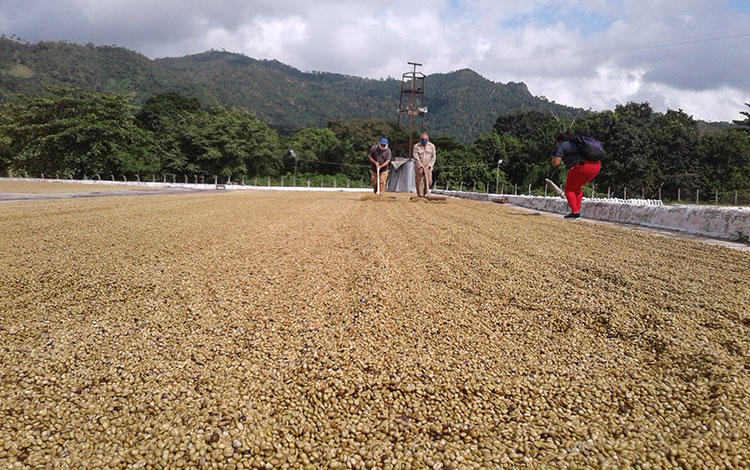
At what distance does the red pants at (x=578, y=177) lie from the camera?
7414 mm

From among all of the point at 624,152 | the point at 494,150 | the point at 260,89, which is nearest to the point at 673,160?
the point at 624,152

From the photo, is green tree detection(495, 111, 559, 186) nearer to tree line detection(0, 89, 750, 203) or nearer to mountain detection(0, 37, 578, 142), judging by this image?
tree line detection(0, 89, 750, 203)

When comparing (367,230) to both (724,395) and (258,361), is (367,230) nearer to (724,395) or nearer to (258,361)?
(258,361)

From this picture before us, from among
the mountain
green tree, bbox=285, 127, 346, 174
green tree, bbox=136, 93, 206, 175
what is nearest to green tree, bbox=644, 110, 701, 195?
green tree, bbox=285, 127, 346, 174

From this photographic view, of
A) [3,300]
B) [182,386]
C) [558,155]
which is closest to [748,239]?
[558,155]

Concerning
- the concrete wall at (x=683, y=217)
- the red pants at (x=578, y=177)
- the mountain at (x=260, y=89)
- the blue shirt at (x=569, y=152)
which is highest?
the mountain at (x=260, y=89)

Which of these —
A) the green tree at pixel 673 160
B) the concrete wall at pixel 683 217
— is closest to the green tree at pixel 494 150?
the green tree at pixel 673 160

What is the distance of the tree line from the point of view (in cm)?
3778

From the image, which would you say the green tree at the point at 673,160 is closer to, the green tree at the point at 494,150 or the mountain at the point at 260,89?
the green tree at the point at 494,150

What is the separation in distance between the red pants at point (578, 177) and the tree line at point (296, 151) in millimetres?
27690

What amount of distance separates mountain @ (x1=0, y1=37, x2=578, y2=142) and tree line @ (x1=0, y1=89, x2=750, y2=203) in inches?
1601

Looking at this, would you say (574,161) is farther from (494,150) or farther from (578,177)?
(494,150)

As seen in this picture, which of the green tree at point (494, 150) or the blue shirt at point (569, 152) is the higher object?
the green tree at point (494, 150)

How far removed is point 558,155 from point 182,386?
23.2 ft
